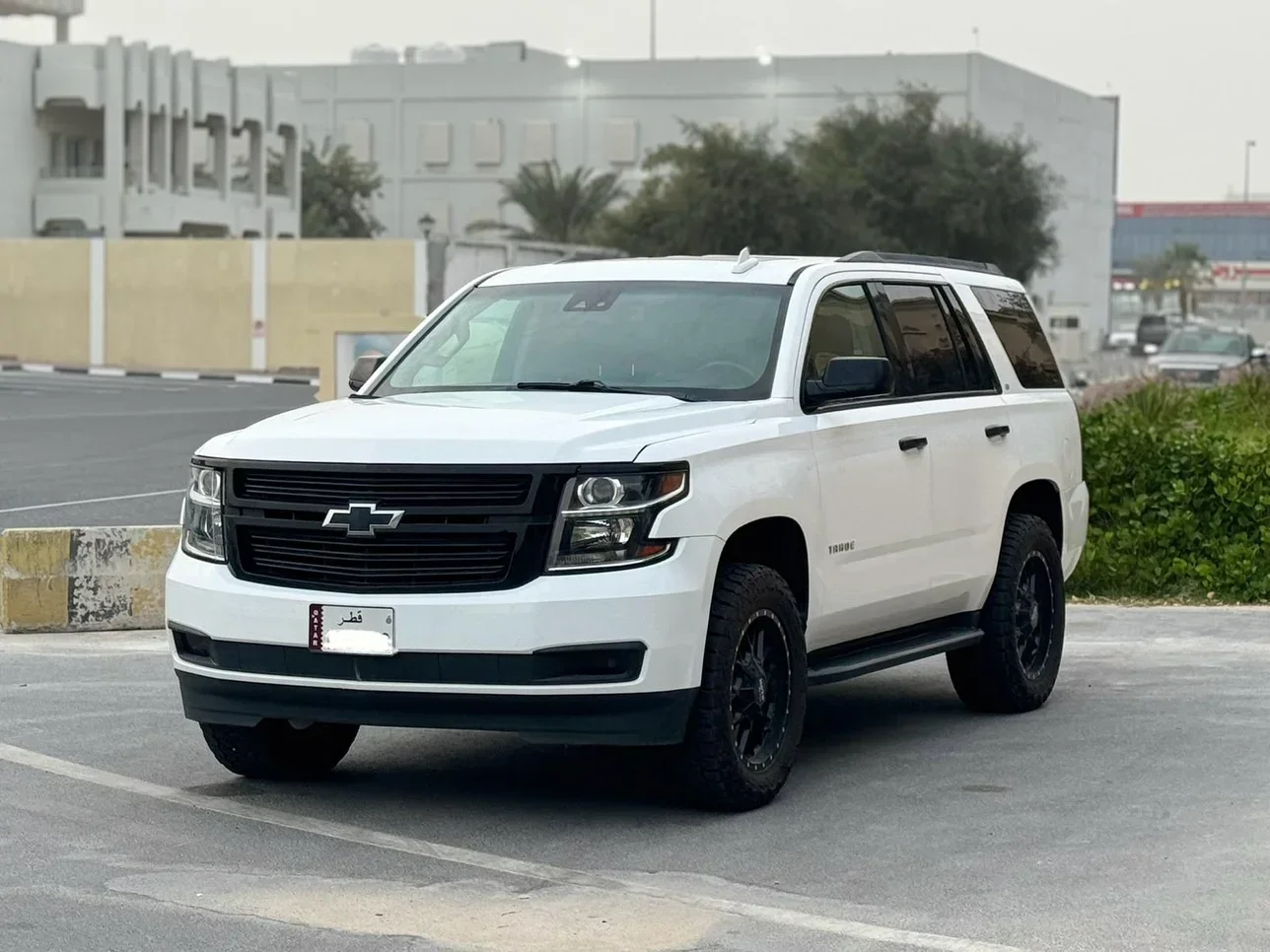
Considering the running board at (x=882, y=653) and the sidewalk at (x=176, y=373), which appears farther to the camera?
the sidewalk at (x=176, y=373)

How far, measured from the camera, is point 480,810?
25.0 ft

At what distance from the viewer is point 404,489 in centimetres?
720

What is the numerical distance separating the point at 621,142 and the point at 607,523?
337 ft

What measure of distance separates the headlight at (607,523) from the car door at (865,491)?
1.10 meters

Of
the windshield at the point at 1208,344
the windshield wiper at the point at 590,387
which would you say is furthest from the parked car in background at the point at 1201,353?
the windshield wiper at the point at 590,387

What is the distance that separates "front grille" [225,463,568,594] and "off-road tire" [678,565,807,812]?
0.69 metres

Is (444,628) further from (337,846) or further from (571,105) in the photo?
(571,105)

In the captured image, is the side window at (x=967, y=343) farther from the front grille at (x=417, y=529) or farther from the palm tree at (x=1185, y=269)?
the palm tree at (x=1185, y=269)

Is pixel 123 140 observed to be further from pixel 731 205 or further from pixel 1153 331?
pixel 1153 331

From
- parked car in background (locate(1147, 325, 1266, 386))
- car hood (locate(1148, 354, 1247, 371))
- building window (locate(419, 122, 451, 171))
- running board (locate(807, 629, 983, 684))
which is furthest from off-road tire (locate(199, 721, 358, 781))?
building window (locate(419, 122, 451, 171))

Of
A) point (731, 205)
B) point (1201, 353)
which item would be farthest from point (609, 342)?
point (731, 205)

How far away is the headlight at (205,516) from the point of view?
7.60 m

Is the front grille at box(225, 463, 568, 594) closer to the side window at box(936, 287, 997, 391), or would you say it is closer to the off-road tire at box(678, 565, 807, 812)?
the off-road tire at box(678, 565, 807, 812)

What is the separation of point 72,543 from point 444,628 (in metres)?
5.70
